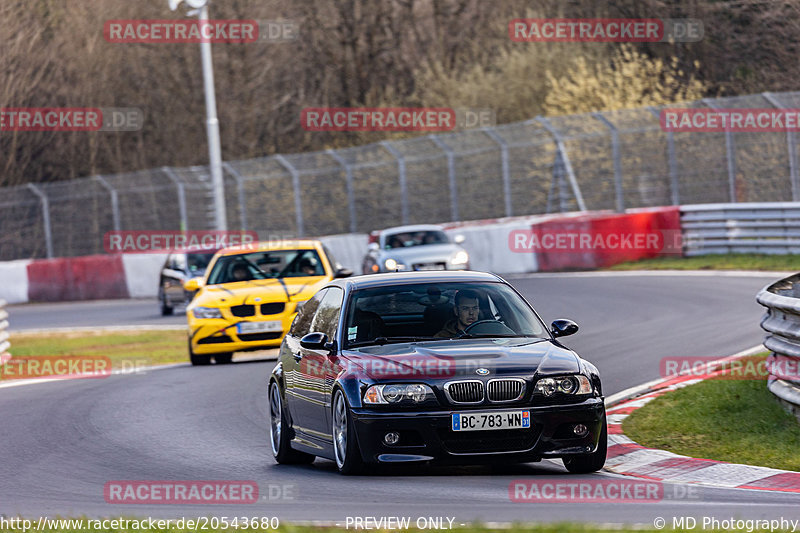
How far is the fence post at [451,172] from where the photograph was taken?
3512 cm

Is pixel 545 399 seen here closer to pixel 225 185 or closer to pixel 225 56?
pixel 225 185

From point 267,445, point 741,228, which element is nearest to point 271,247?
point 267,445

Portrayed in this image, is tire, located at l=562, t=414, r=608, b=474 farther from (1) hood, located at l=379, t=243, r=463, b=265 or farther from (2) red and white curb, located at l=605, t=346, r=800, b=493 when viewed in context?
(1) hood, located at l=379, t=243, r=463, b=265

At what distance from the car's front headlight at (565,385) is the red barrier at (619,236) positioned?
2057 cm

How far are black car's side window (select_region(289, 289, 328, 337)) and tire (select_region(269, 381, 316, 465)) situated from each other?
0.44 metres

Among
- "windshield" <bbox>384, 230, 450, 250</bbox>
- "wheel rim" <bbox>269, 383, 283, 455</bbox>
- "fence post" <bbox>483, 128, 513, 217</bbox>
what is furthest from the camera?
"fence post" <bbox>483, 128, 513, 217</bbox>

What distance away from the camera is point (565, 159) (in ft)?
107

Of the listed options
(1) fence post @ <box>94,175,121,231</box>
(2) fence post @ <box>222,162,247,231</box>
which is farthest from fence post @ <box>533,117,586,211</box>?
(1) fence post @ <box>94,175,121,231</box>

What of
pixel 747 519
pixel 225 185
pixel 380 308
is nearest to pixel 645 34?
pixel 225 185

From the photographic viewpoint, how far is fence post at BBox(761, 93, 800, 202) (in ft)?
90.0

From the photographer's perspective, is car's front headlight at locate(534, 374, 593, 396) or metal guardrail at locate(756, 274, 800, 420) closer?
car's front headlight at locate(534, 374, 593, 396)

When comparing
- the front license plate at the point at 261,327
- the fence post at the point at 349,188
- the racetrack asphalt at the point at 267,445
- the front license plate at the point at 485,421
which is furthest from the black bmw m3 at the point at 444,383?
the fence post at the point at 349,188

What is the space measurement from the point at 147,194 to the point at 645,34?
48.5ft

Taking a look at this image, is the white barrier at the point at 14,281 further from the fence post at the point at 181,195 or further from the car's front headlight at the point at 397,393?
the car's front headlight at the point at 397,393
